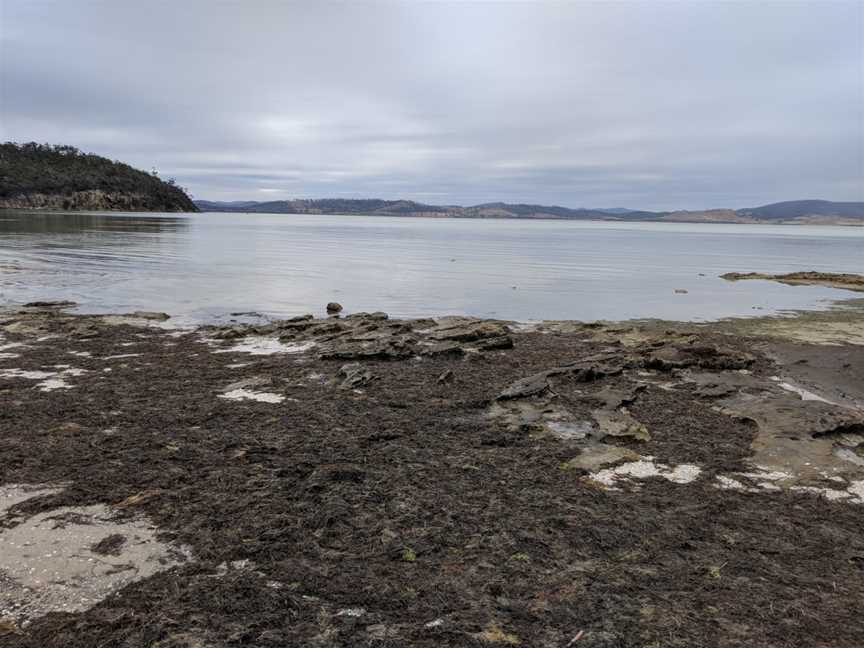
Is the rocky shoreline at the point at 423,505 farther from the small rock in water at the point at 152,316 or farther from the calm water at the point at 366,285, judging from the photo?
the calm water at the point at 366,285

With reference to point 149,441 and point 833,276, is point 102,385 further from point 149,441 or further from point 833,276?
point 833,276

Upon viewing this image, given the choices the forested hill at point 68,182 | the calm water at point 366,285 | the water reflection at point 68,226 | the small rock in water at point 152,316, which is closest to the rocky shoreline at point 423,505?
the small rock in water at point 152,316

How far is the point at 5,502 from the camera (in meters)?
5.62

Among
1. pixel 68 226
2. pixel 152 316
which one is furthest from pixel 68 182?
pixel 152 316

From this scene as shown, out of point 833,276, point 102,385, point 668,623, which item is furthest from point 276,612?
point 833,276

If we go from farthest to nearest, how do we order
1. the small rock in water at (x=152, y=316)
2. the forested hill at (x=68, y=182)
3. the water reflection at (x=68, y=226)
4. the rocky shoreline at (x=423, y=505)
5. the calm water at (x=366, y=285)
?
1. the forested hill at (x=68, y=182)
2. the water reflection at (x=68, y=226)
3. the calm water at (x=366, y=285)
4. the small rock in water at (x=152, y=316)
5. the rocky shoreline at (x=423, y=505)

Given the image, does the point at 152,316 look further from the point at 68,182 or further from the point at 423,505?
the point at 68,182

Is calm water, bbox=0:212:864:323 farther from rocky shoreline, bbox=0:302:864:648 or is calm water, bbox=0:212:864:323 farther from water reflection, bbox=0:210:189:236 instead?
water reflection, bbox=0:210:189:236

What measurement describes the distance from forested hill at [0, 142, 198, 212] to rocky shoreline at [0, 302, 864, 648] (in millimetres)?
Result: 173620

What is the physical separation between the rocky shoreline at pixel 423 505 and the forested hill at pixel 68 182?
173620mm

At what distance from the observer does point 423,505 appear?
590 centimetres

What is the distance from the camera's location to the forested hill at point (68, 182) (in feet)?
500

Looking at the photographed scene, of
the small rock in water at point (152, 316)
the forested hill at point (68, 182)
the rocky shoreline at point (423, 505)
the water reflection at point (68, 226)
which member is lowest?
the rocky shoreline at point (423, 505)

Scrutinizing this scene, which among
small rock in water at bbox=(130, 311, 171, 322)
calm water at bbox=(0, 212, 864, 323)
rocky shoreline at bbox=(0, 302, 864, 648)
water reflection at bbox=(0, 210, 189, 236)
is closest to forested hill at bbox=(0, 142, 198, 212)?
water reflection at bbox=(0, 210, 189, 236)
